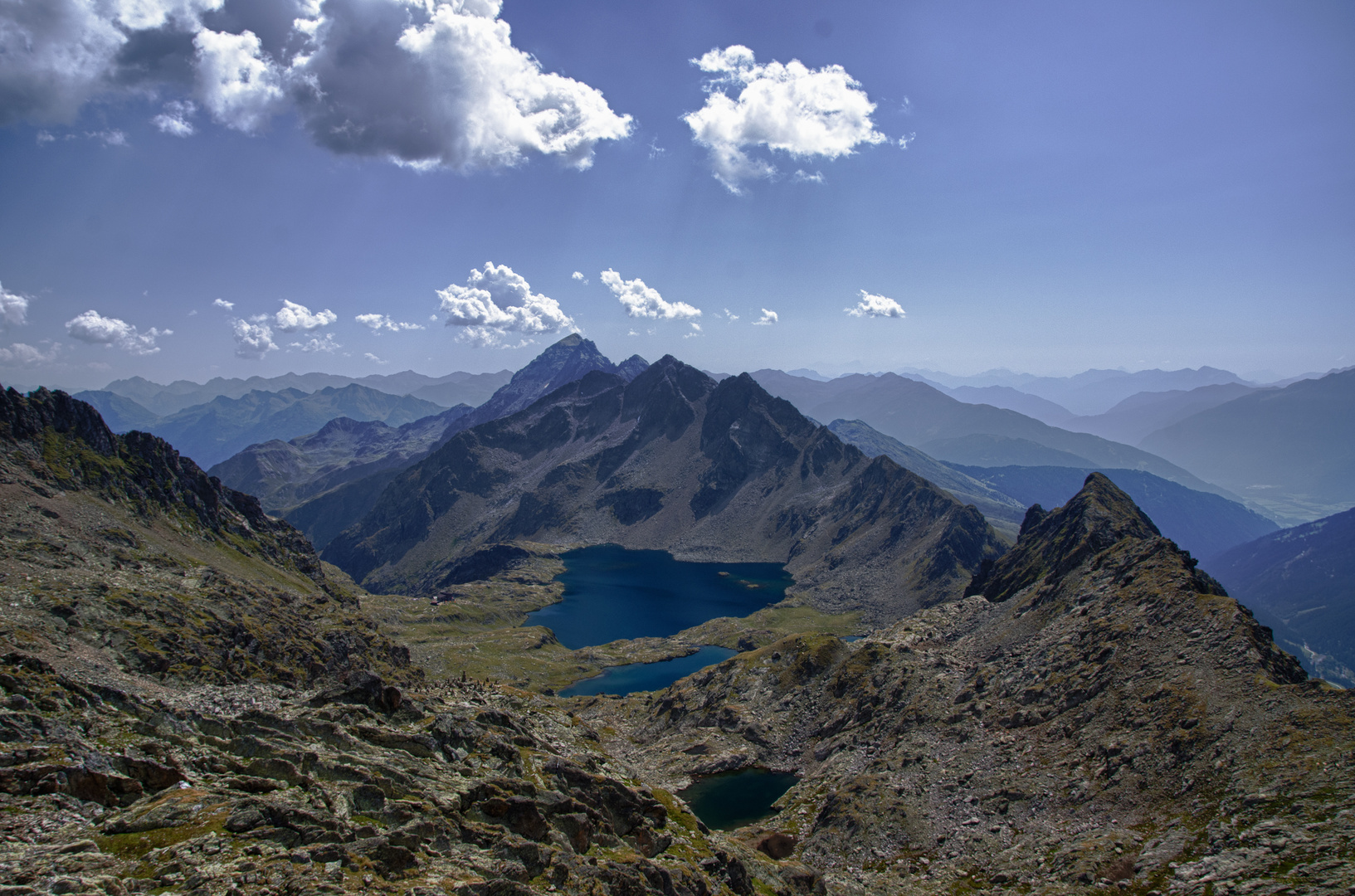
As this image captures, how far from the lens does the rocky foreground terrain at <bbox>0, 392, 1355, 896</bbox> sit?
32.6 metres

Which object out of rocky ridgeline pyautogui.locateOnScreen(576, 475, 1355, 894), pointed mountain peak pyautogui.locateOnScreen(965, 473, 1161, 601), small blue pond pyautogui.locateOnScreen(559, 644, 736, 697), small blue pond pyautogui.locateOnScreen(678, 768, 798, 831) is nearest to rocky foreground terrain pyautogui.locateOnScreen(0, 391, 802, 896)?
small blue pond pyautogui.locateOnScreen(678, 768, 798, 831)

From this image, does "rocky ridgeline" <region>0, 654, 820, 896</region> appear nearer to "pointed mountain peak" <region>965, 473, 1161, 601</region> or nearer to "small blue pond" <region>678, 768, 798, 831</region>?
"small blue pond" <region>678, 768, 798, 831</region>

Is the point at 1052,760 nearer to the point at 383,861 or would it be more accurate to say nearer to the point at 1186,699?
the point at 1186,699

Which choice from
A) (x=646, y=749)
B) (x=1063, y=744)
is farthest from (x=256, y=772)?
(x=646, y=749)

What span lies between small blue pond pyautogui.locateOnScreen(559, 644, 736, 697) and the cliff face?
57352mm

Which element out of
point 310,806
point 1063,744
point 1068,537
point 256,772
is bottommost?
point 1063,744

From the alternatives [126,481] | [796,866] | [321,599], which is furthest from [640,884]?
[126,481]

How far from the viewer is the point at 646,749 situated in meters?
114

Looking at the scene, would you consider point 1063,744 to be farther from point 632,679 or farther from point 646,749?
point 632,679

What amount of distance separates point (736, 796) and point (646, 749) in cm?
2517

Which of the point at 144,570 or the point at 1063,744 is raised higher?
the point at 144,570

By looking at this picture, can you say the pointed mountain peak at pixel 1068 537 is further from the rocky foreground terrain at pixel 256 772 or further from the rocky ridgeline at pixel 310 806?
the rocky foreground terrain at pixel 256 772

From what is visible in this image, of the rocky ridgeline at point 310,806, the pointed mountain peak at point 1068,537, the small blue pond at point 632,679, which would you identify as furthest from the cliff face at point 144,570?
the pointed mountain peak at point 1068,537

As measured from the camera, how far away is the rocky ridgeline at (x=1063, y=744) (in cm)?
4891
